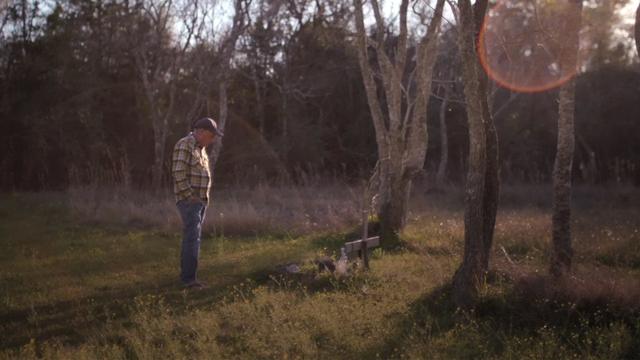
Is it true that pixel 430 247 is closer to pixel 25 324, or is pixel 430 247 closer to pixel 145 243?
pixel 145 243

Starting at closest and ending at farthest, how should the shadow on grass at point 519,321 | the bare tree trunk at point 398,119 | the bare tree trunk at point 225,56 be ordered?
the shadow on grass at point 519,321 < the bare tree trunk at point 398,119 < the bare tree trunk at point 225,56

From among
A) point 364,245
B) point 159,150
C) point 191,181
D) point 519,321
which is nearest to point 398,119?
point 364,245

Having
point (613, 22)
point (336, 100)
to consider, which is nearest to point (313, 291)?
point (613, 22)

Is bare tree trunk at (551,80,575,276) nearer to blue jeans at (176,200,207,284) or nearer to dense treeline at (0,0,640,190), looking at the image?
blue jeans at (176,200,207,284)

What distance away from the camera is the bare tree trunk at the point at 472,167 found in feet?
20.4

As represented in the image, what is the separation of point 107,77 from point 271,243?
16.8 meters

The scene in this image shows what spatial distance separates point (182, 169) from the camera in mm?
7086

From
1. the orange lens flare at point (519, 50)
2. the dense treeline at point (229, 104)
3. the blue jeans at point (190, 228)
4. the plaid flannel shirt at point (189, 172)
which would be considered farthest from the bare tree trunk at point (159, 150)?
the plaid flannel shirt at point (189, 172)

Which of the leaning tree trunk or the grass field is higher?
the leaning tree trunk

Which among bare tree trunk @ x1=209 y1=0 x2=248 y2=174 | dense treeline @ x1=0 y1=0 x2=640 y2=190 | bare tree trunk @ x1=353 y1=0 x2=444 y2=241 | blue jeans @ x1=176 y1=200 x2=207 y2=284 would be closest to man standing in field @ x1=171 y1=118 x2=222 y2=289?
blue jeans @ x1=176 y1=200 x2=207 y2=284

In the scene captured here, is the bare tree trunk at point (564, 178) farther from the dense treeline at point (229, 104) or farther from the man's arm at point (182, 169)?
the dense treeline at point (229, 104)

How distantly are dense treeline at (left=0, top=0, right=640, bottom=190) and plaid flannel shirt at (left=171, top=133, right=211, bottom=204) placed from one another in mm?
14341

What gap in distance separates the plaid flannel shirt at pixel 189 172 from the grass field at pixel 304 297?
Result: 1232 millimetres

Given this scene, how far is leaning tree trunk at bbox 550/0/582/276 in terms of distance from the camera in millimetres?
7012
